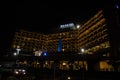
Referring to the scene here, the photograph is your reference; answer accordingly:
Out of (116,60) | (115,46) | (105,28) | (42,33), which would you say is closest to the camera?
(116,60)

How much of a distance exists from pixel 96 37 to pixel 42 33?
51502 mm

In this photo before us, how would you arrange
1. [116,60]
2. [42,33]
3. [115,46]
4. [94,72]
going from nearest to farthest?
[94,72], [116,60], [115,46], [42,33]

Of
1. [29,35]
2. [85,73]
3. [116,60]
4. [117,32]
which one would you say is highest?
[29,35]

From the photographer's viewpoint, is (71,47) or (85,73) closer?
(85,73)

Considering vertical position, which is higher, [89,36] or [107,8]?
[107,8]

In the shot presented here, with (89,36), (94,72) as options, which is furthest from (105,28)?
(94,72)

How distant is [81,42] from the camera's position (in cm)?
10531

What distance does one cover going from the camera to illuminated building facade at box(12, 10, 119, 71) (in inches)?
2714

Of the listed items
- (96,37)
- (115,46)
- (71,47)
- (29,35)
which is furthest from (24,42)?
(115,46)

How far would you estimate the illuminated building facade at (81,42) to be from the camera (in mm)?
68944

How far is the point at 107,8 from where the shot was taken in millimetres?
78875

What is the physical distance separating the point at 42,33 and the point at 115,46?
227ft

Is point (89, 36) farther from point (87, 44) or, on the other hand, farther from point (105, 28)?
point (105, 28)

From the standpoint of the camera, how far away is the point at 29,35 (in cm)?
11950
